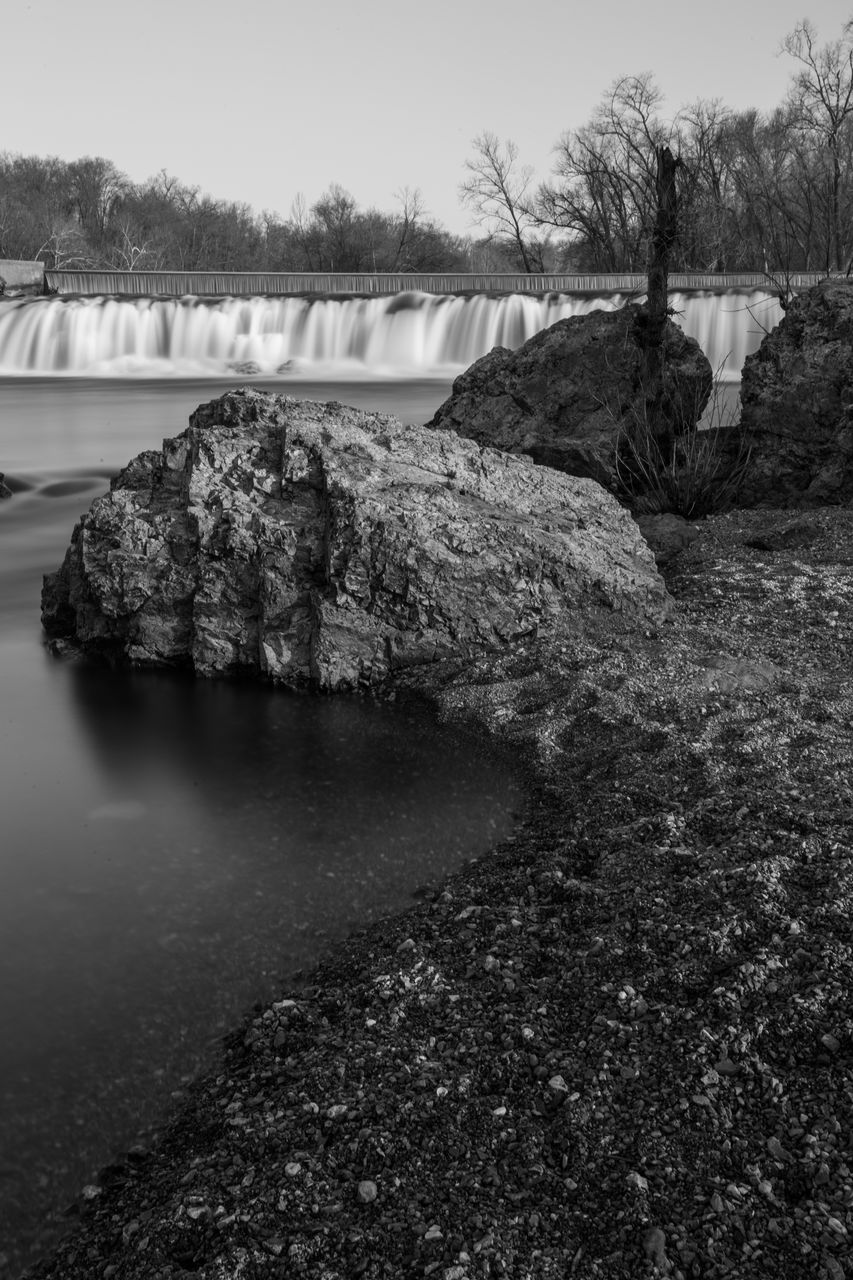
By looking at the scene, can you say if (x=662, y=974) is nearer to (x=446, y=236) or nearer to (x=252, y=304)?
(x=252, y=304)

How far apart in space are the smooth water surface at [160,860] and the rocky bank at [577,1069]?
175mm

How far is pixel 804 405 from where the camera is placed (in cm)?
873

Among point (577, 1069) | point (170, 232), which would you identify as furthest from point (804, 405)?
point (170, 232)

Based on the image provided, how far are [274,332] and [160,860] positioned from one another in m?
21.4

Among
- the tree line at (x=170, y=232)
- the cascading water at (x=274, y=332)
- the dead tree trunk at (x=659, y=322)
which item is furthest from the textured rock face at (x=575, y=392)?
the tree line at (x=170, y=232)

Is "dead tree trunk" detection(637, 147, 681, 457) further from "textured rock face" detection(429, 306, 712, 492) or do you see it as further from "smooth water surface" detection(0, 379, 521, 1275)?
"smooth water surface" detection(0, 379, 521, 1275)

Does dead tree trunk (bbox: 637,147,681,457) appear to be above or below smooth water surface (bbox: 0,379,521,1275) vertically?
above

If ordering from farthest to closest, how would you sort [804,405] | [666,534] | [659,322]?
[659,322], [804,405], [666,534]

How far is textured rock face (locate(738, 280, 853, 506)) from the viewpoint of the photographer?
28.1ft

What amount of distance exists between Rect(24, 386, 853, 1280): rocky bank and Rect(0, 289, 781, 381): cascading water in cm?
1893

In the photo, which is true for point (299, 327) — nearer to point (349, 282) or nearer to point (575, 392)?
point (349, 282)

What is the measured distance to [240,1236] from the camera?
230 cm

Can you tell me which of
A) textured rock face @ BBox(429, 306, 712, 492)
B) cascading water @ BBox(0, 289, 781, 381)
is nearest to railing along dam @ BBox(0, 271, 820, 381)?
cascading water @ BBox(0, 289, 781, 381)

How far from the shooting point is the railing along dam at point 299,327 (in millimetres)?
22391
